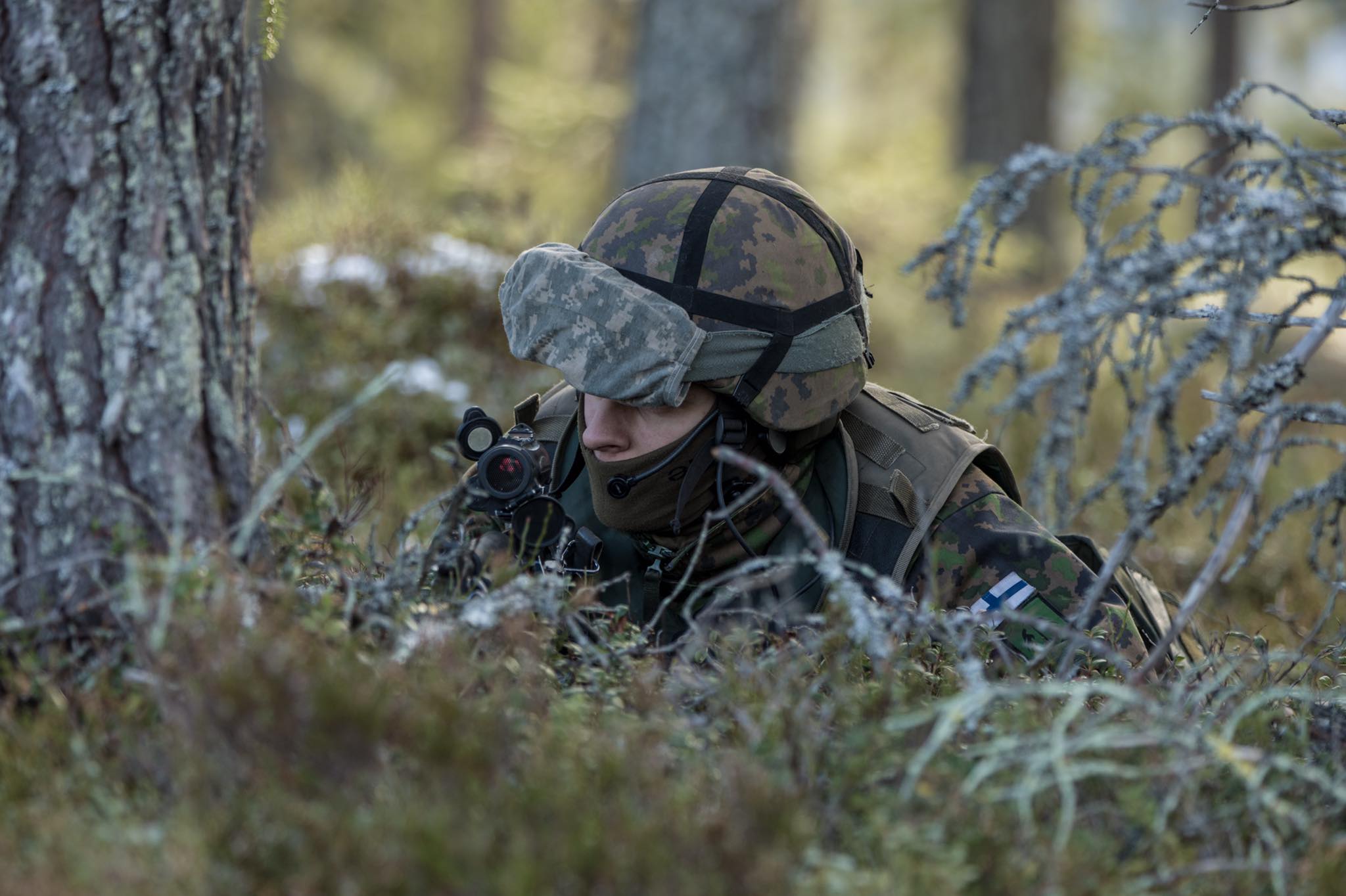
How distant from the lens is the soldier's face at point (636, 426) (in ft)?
8.90

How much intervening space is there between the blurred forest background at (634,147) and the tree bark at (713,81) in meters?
0.02

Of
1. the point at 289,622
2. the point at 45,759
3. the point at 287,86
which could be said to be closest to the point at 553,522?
the point at 289,622

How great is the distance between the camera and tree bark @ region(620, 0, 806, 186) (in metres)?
7.59

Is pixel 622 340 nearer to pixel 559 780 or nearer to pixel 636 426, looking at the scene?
pixel 636 426

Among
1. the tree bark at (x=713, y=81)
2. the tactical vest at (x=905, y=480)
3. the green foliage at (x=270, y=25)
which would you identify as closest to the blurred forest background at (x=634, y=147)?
the tree bark at (x=713, y=81)

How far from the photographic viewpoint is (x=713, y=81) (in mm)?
7629

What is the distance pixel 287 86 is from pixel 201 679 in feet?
42.9

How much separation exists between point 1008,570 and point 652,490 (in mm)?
870

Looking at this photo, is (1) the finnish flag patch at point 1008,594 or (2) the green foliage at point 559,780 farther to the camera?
(1) the finnish flag patch at point 1008,594

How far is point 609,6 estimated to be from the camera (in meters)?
12.6

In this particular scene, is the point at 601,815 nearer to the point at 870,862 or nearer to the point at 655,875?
the point at 655,875

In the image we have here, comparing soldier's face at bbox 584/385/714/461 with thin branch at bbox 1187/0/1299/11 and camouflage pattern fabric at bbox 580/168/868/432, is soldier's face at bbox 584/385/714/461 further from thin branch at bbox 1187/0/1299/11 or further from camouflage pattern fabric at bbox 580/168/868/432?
thin branch at bbox 1187/0/1299/11

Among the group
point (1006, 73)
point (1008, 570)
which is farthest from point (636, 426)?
point (1006, 73)

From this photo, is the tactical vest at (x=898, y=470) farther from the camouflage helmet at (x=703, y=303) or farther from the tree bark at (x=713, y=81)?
the tree bark at (x=713, y=81)
